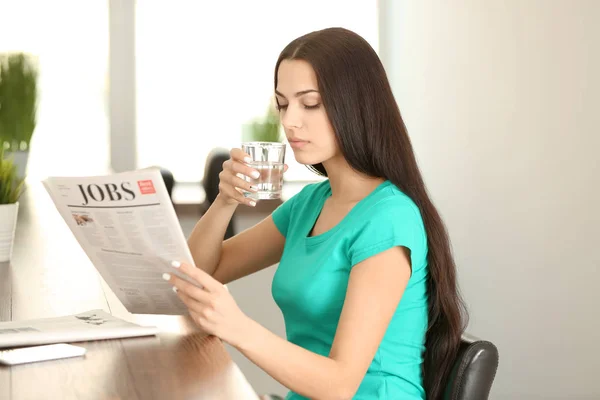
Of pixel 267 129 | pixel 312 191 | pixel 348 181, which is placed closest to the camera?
pixel 348 181

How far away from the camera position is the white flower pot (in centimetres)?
213

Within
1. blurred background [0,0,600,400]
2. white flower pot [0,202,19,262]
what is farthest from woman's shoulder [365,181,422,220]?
blurred background [0,0,600,400]

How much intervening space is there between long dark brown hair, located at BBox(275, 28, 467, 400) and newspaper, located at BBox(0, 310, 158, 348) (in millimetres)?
505

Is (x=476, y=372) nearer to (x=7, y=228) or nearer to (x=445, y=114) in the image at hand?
(x=7, y=228)

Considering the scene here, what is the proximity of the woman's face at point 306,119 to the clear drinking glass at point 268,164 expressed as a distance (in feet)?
0.12

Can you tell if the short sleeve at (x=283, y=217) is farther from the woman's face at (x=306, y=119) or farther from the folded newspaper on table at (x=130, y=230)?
the folded newspaper on table at (x=130, y=230)

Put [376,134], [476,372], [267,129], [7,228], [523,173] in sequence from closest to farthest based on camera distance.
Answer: [476,372] < [376,134] < [7,228] < [523,173] < [267,129]

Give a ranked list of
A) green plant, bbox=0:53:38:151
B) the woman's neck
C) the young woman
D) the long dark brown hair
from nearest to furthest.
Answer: the young woman → the long dark brown hair → the woman's neck → green plant, bbox=0:53:38:151

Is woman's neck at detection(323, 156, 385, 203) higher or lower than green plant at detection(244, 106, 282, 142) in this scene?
higher

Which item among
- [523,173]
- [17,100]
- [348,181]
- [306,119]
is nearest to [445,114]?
[523,173]

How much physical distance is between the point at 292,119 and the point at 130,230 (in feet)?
1.41

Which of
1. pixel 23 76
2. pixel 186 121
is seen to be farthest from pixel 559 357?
pixel 23 76

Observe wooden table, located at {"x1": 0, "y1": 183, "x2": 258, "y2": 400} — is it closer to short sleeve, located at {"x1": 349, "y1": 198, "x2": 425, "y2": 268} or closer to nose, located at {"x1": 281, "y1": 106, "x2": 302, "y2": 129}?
short sleeve, located at {"x1": 349, "y1": 198, "x2": 425, "y2": 268}

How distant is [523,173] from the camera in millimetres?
3689
